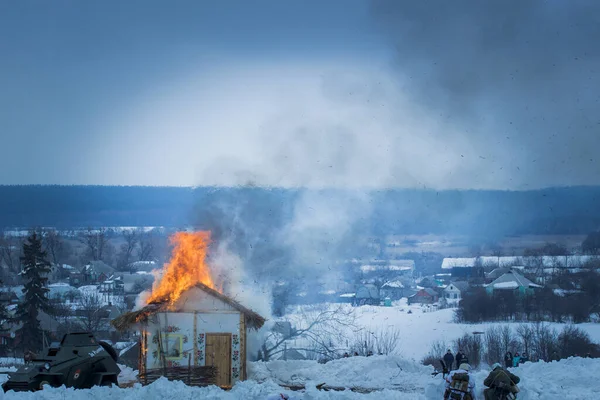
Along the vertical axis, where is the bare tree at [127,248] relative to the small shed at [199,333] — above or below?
above

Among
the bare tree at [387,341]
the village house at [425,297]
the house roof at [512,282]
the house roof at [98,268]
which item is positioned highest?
the house roof at [98,268]

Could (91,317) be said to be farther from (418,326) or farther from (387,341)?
(387,341)

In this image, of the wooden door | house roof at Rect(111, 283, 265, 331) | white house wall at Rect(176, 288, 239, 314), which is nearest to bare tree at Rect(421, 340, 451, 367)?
house roof at Rect(111, 283, 265, 331)

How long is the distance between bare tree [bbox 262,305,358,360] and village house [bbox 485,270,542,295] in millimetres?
28013

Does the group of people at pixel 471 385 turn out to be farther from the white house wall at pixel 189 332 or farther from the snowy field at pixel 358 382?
the white house wall at pixel 189 332

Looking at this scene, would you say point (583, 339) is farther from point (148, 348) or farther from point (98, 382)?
point (98, 382)

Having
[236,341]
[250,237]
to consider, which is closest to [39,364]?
[236,341]

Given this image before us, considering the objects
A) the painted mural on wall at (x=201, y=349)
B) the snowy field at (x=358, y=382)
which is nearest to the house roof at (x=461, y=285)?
the snowy field at (x=358, y=382)

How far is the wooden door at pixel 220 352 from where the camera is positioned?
25672 millimetres

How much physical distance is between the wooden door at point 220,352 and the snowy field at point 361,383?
1985mm

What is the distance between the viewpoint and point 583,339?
4488cm

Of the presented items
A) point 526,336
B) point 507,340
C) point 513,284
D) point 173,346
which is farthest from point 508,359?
point 513,284

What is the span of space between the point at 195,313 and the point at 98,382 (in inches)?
213

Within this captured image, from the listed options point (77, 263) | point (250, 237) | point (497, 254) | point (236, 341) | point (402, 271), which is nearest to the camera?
point (236, 341)
